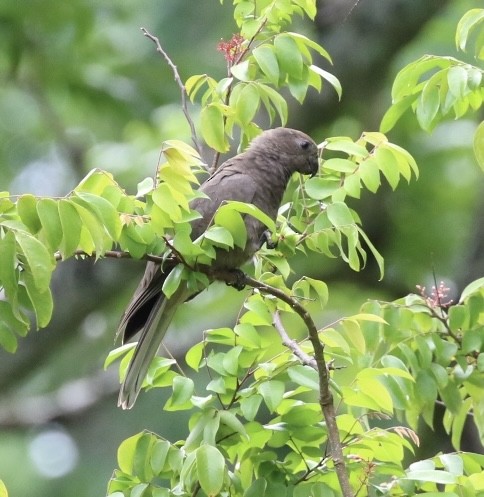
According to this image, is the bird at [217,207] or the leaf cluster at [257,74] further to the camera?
the bird at [217,207]

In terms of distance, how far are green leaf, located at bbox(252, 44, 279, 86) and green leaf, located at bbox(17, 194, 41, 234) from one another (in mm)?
1046

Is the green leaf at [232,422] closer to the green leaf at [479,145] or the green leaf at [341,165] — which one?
the green leaf at [341,165]

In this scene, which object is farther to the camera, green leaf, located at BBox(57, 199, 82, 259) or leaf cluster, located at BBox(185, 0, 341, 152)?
leaf cluster, located at BBox(185, 0, 341, 152)

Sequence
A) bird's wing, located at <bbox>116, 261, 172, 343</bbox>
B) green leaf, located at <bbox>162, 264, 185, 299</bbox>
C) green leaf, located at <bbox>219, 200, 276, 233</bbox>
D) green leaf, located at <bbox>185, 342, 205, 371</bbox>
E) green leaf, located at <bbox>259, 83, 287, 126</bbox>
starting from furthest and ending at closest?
bird's wing, located at <bbox>116, 261, 172, 343</bbox>, green leaf, located at <bbox>259, 83, 287, 126</bbox>, green leaf, located at <bbox>185, 342, 205, 371</bbox>, green leaf, located at <bbox>162, 264, 185, 299</bbox>, green leaf, located at <bbox>219, 200, 276, 233</bbox>

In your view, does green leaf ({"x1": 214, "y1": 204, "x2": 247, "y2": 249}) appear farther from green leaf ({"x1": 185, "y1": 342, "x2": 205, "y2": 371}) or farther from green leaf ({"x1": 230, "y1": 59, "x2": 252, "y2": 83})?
green leaf ({"x1": 230, "y1": 59, "x2": 252, "y2": 83})

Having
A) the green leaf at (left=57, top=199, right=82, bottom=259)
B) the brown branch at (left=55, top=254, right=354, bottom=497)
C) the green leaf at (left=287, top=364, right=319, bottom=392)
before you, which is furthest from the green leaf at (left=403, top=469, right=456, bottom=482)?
the green leaf at (left=57, top=199, right=82, bottom=259)

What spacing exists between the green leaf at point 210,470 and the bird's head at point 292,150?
7.53 ft

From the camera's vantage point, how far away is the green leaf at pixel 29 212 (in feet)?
9.86

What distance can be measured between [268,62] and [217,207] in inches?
40.6

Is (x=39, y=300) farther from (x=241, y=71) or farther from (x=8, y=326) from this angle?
(x=241, y=71)

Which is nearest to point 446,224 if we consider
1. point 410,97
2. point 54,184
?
point 54,184

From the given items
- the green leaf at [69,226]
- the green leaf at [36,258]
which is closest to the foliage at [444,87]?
the green leaf at [69,226]

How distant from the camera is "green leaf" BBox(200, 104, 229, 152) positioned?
11.5 ft

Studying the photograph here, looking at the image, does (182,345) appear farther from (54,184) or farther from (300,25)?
(300,25)
